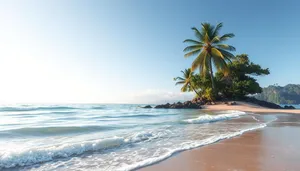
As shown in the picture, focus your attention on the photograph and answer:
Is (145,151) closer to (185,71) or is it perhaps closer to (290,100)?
(185,71)

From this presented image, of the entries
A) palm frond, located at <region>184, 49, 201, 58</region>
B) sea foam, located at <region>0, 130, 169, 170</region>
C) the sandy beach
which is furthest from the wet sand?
palm frond, located at <region>184, 49, 201, 58</region>

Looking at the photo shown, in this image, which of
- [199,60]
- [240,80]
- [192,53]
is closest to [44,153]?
[199,60]

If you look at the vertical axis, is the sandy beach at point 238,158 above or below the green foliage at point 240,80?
below

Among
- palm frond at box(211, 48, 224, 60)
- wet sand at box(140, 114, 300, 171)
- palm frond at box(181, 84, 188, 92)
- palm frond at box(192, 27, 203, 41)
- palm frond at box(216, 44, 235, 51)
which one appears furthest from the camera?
palm frond at box(181, 84, 188, 92)

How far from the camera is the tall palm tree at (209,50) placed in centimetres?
2698

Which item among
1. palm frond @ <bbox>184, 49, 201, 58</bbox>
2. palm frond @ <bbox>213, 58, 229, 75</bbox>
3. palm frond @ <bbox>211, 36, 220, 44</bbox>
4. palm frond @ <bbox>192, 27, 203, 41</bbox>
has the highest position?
palm frond @ <bbox>192, 27, 203, 41</bbox>

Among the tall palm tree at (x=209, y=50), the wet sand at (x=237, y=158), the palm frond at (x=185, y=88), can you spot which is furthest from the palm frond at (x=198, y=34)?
the wet sand at (x=237, y=158)

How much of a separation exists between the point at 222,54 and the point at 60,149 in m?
26.2

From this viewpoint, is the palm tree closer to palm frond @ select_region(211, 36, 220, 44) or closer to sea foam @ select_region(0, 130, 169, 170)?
palm frond @ select_region(211, 36, 220, 44)

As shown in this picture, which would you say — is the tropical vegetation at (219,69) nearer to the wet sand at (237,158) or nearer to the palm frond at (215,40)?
the palm frond at (215,40)

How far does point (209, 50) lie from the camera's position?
27672 mm

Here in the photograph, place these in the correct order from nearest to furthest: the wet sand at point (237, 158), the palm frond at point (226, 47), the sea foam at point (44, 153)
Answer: the wet sand at point (237, 158) → the sea foam at point (44, 153) → the palm frond at point (226, 47)

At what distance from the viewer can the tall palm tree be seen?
2698 cm

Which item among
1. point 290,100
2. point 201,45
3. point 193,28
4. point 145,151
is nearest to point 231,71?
point 201,45
